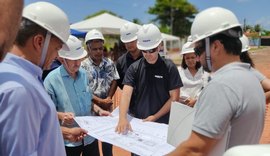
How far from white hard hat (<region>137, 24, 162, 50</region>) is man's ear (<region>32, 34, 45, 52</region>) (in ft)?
6.64

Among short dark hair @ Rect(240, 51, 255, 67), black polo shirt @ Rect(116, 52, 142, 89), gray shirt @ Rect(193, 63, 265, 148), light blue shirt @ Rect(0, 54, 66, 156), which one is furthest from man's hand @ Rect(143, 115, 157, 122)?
light blue shirt @ Rect(0, 54, 66, 156)

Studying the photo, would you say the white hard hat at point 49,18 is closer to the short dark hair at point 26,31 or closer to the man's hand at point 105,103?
the short dark hair at point 26,31

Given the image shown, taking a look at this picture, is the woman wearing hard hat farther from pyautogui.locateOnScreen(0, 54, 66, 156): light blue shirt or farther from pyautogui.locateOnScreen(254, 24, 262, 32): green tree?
pyautogui.locateOnScreen(0, 54, 66, 156): light blue shirt

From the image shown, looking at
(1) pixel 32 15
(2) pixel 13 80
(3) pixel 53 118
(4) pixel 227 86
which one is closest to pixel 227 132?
(4) pixel 227 86

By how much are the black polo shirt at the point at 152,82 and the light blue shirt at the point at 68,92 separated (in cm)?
49

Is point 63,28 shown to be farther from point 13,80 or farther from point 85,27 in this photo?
point 85,27

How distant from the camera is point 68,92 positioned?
11.3 feet

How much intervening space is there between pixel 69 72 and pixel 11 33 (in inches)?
93.2

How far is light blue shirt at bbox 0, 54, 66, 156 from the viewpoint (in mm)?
1379

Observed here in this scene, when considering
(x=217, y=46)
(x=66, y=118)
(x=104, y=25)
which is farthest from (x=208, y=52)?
(x=104, y=25)

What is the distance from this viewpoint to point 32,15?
1966 millimetres


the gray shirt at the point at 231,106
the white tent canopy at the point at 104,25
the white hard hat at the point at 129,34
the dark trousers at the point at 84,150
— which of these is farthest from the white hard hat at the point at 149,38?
the white tent canopy at the point at 104,25

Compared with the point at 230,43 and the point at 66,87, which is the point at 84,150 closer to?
the point at 66,87

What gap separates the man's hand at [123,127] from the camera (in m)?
3.35
